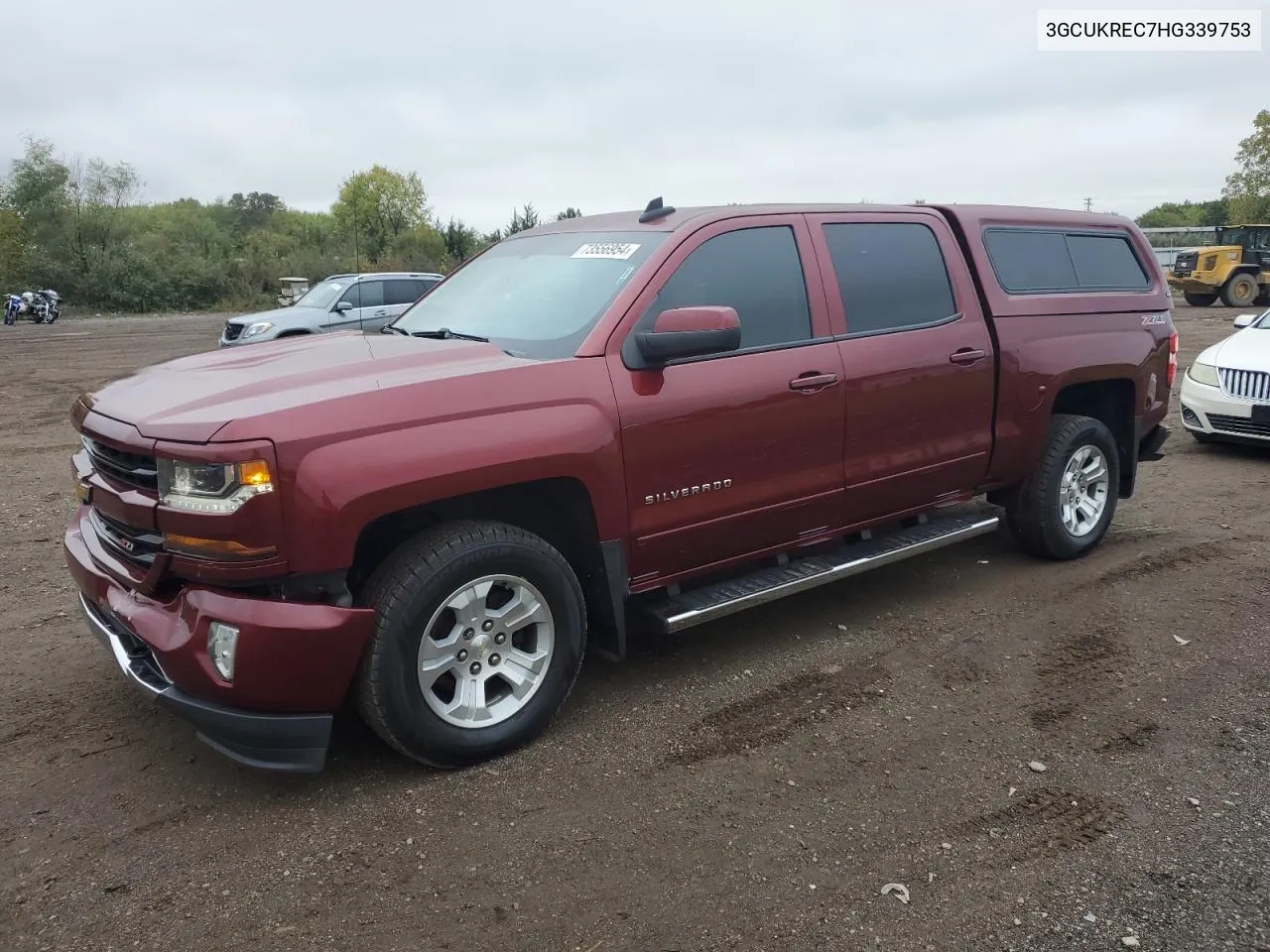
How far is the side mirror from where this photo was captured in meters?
3.54

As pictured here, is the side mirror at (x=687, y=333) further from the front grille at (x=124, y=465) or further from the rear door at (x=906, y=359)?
the front grille at (x=124, y=465)

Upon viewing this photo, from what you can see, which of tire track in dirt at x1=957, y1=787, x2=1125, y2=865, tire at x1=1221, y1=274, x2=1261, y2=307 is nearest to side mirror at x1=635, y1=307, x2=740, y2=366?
tire track in dirt at x1=957, y1=787, x2=1125, y2=865

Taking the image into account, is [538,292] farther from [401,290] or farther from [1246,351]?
[401,290]

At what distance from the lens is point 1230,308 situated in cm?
2600

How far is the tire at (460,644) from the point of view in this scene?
3.12m

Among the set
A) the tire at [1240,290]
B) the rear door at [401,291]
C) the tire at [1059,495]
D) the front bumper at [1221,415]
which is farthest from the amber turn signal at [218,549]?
the tire at [1240,290]

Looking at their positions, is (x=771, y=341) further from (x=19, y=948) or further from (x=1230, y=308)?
(x=1230, y=308)

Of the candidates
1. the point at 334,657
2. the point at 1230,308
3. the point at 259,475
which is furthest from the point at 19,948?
the point at 1230,308

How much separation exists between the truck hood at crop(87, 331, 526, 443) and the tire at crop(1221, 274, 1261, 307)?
92.5 ft

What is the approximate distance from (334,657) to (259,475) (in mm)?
610

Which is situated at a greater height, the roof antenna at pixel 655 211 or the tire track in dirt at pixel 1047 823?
the roof antenna at pixel 655 211

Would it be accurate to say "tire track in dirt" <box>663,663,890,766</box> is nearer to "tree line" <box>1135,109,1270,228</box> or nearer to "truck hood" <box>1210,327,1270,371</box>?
"truck hood" <box>1210,327,1270,371</box>

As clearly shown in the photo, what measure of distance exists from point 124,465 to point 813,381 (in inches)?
104

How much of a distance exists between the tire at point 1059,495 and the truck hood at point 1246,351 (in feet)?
11.2
